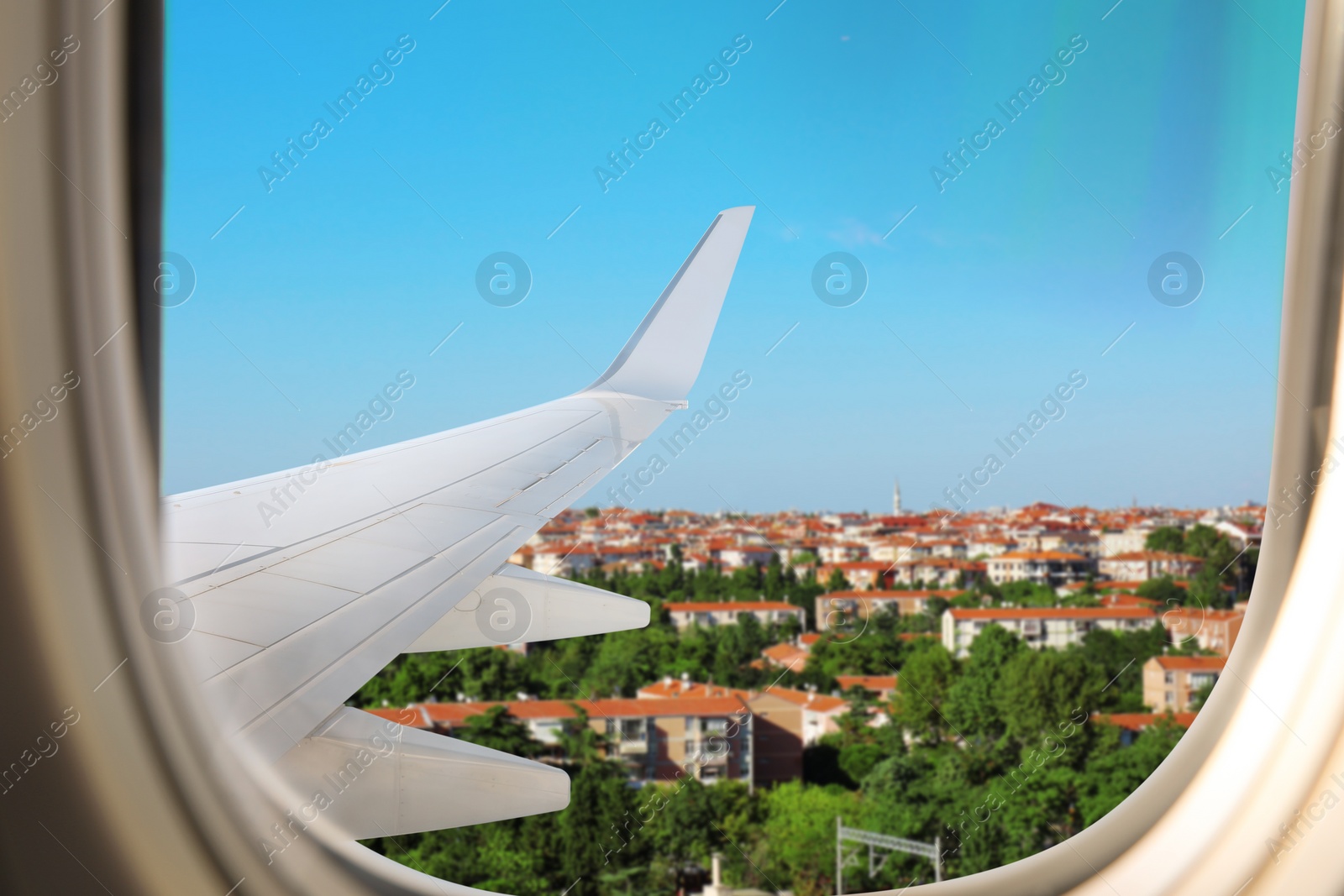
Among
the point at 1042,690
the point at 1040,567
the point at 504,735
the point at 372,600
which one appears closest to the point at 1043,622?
the point at 1040,567

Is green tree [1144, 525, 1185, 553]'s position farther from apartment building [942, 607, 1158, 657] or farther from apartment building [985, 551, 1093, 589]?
apartment building [942, 607, 1158, 657]

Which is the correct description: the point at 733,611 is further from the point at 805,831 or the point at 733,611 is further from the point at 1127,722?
the point at 1127,722

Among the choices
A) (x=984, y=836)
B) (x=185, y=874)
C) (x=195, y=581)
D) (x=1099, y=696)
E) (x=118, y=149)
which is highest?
(x=118, y=149)

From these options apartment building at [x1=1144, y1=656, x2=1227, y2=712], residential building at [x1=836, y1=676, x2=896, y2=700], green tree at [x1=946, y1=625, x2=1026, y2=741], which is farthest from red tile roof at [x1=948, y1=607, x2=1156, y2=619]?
residential building at [x1=836, y1=676, x2=896, y2=700]

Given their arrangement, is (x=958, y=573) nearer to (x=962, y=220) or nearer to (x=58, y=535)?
(x=58, y=535)

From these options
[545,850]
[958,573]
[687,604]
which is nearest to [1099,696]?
[958,573]

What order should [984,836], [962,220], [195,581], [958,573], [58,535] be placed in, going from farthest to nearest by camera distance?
[962,220] < [958,573] < [984,836] < [195,581] < [58,535]

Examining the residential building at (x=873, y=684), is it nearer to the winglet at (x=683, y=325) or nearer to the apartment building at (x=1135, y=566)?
the apartment building at (x=1135, y=566)
